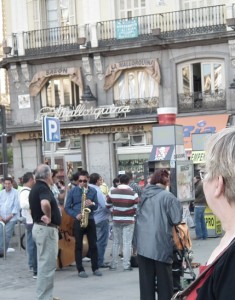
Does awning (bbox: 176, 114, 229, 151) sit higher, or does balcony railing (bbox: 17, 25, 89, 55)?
balcony railing (bbox: 17, 25, 89, 55)

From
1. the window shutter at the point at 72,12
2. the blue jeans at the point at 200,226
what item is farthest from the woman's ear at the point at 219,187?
the window shutter at the point at 72,12

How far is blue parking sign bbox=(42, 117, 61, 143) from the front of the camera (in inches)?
529

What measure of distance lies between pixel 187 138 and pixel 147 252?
70.1 ft

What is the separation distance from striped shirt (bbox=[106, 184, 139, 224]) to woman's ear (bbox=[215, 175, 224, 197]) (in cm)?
923

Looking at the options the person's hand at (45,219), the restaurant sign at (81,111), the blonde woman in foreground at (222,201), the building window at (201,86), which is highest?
the building window at (201,86)

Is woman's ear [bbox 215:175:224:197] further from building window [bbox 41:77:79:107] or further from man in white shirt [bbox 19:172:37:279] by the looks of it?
building window [bbox 41:77:79:107]

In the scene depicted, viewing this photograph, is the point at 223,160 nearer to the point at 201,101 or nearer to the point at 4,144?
the point at 4,144

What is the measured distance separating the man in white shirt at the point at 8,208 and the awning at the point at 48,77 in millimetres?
17596

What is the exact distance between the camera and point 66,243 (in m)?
12.0

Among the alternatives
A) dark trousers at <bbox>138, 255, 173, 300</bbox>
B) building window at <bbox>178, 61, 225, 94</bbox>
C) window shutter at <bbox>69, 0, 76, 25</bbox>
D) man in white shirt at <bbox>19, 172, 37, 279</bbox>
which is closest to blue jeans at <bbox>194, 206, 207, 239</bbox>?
man in white shirt at <bbox>19, 172, 37, 279</bbox>

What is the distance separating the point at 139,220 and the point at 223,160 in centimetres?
588

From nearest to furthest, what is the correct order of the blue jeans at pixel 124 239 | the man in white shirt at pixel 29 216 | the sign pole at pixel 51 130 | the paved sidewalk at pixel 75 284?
the paved sidewalk at pixel 75 284 < the man in white shirt at pixel 29 216 < the blue jeans at pixel 124 239 < the sign pole at pixel 51 130

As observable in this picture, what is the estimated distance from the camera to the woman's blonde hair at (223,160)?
2.20 meters

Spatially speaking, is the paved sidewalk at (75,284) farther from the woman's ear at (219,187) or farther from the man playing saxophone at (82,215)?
the woman's ear at (219,187)
